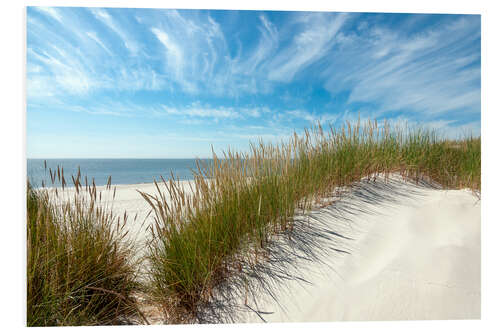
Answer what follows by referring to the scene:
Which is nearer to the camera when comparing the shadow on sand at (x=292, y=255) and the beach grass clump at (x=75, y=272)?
the beach grass clump at (x=75, y=272)

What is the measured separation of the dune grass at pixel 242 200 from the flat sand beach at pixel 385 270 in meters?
0.22

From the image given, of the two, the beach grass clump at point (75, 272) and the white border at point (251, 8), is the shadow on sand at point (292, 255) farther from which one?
the beach grass clump at point (75, 272)

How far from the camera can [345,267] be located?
1.43 metres

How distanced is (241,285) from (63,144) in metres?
1.54

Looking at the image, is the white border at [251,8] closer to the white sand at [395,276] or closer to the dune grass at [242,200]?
the white sand at [395,276]

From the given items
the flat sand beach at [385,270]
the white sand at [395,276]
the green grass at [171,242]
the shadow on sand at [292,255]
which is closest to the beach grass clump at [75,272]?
the green grass at [171,242]

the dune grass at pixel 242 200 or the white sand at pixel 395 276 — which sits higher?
the dune grass at pixel 242 200

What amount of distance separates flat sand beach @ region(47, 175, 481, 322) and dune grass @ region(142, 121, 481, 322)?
8.5 inches

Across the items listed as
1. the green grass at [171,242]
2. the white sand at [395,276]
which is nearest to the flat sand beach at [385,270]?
the white sand at [395,276]

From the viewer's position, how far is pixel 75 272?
4.01 ft

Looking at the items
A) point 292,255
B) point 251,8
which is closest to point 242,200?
point 292,255

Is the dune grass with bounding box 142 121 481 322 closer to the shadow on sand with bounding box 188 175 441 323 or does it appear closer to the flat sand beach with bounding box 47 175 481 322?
the shadow on sand with bounding box 188 175 441 323

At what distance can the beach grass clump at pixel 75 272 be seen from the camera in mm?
1151

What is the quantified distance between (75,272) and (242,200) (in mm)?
993
